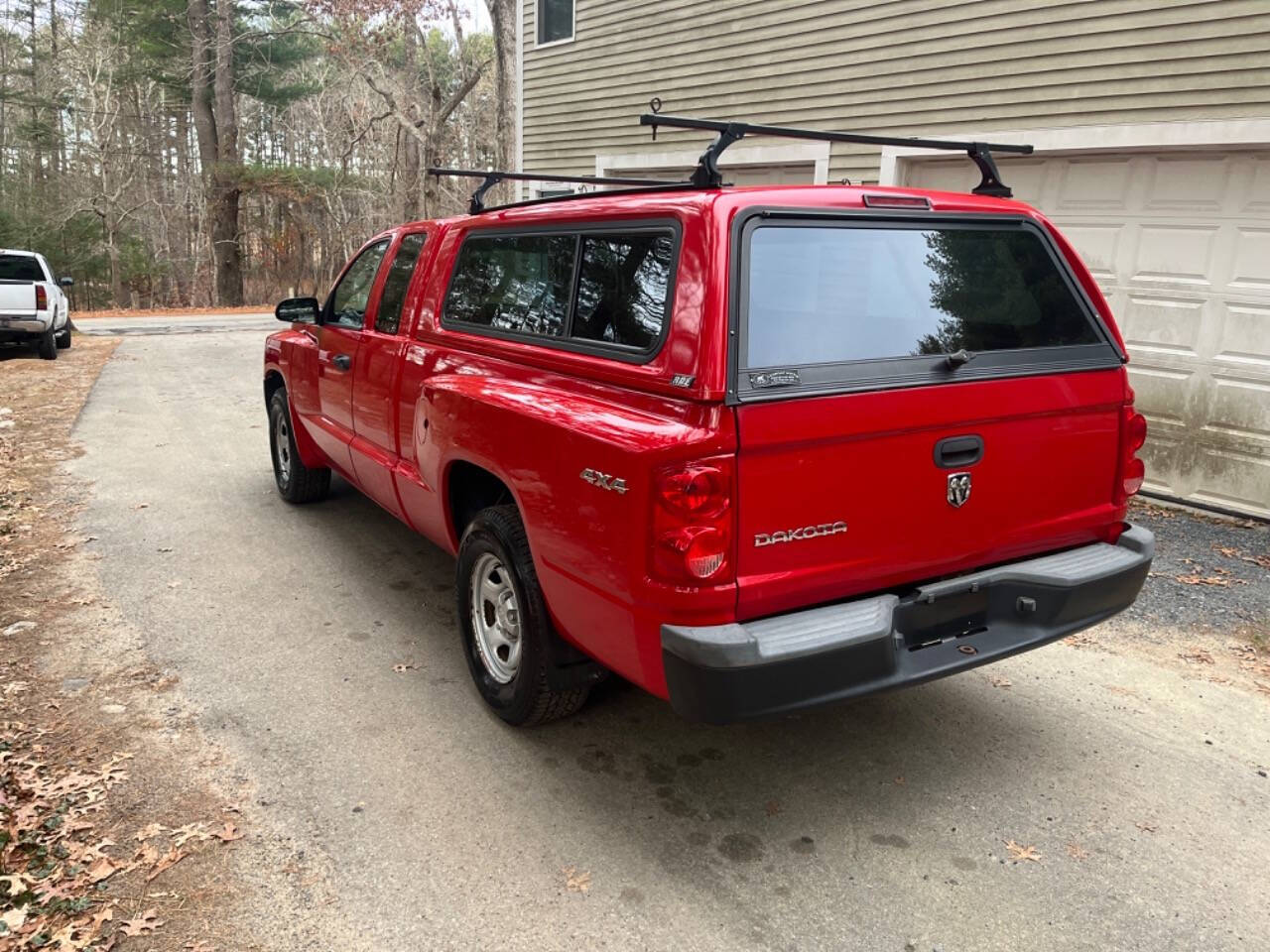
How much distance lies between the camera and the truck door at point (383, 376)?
15.2ft

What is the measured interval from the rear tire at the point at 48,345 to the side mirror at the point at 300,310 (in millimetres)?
10359

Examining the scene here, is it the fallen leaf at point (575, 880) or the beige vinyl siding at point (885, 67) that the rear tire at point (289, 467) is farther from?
the beige vinyl siding at point (885, 67)

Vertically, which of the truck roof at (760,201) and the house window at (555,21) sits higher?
the house window at (555,21)

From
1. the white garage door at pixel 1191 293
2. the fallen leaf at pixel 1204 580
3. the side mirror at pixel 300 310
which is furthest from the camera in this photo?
the white garage door at pixel 1191 293

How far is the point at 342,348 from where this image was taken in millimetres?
5258

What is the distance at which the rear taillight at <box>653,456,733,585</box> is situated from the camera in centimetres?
260

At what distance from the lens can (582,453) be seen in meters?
2.90

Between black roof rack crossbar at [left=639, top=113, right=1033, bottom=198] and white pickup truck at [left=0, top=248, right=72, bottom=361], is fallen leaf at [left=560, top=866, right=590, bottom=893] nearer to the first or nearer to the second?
black roof rack crossbar at [left=639, top=113, right=1033, bottom=198]

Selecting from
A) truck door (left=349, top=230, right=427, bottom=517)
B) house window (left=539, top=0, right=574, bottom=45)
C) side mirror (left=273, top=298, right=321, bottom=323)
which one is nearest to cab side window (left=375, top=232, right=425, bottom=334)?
truck door (left=349, top=230, right=427, bottom=517)

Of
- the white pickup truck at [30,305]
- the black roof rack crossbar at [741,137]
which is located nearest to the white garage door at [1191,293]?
the black roof rack crossbar at [741,137]

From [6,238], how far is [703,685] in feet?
102

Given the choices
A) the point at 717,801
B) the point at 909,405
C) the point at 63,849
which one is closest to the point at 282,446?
the point at 63,849

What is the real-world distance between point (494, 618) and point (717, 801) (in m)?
1.18

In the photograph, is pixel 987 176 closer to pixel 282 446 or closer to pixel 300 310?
pixel 300 310
